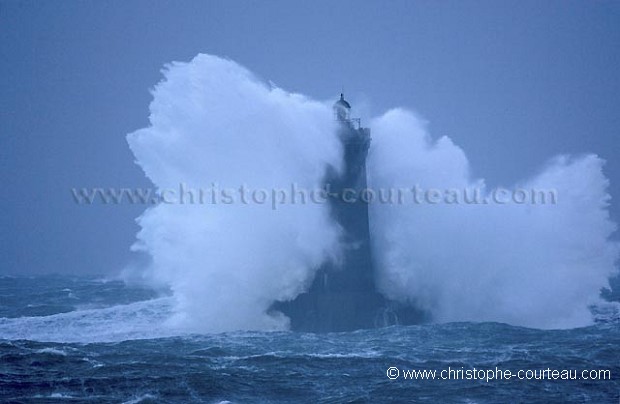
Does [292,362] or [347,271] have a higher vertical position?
[347,271]

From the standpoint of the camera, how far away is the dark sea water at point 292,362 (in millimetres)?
17344

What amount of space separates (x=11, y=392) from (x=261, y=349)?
9342 millimetres

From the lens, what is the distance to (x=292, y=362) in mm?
21375

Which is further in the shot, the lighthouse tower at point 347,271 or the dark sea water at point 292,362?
the lighthouse tower at point 347,271

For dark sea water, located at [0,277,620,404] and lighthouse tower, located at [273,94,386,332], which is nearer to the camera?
dark sea water, located at [0,277,620,404]

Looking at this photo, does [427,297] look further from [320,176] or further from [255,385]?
[255,385]

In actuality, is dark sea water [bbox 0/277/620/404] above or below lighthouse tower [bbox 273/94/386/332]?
below

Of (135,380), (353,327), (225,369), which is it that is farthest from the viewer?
(353,327)

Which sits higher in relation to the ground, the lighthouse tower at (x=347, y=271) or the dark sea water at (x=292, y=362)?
the lighthouse tower at (x=347, y=271)

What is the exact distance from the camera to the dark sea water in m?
17.3

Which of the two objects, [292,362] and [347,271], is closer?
[292,362]

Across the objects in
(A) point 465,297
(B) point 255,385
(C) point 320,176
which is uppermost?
(C) point 320,176

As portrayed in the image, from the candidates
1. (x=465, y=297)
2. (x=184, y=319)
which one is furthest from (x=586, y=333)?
(x=184, y=319)

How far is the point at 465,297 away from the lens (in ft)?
107
